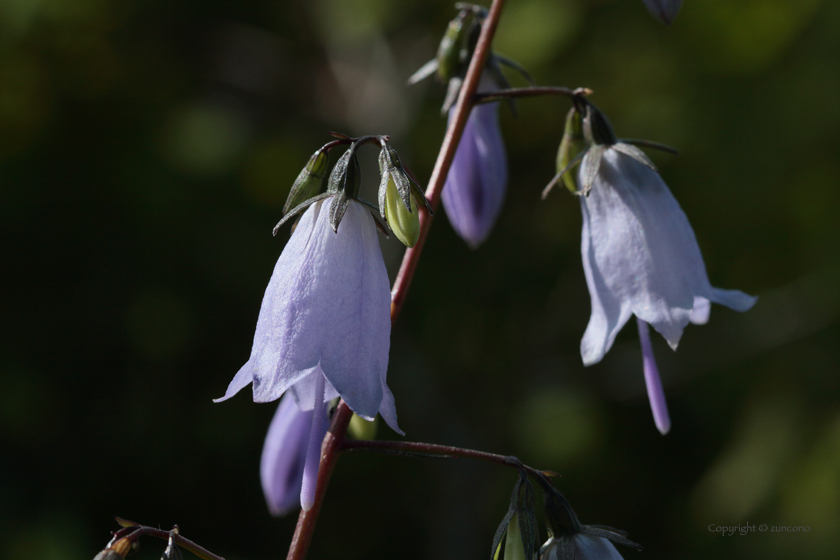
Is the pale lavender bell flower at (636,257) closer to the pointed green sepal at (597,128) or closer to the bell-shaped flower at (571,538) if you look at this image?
the pointed green sepal at (597,128)

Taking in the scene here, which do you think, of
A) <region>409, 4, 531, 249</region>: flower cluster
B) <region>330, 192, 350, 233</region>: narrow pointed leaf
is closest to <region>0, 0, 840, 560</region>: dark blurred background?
<region>409, 4, 531, 249</region>: flower cluster

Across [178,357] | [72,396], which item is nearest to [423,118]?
[178,357]

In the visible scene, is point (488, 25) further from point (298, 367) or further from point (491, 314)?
point (491, 314)

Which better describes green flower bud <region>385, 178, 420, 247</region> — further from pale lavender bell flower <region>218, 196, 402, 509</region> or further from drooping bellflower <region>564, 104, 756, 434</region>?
drooping bellflower <region>564, 104, 756, 434</region>

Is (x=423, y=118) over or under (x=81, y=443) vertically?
over

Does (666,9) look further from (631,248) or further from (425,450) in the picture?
(425,450)

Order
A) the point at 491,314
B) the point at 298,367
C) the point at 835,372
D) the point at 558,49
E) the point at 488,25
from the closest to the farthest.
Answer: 1. the point at 298,367
2. the point at 488,25
3. the point at 558,49
4. the point at 835,372
5. the point at 491,314
